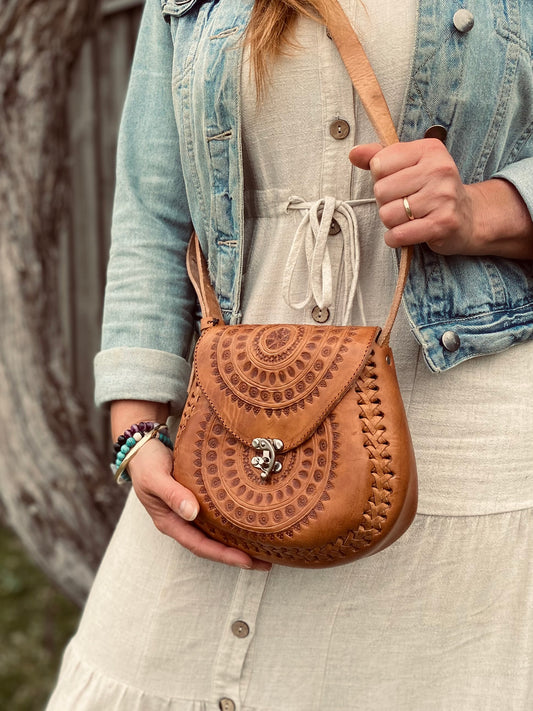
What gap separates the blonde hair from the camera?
1.18m

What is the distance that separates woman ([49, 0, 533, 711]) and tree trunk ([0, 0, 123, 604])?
1329 millimetres

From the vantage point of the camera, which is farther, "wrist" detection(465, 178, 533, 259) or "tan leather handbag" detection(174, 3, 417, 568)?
"wrist" detection(465, 178, 533, 259)

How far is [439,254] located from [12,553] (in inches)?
141

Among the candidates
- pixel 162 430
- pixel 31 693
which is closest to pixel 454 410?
pixel 162 430

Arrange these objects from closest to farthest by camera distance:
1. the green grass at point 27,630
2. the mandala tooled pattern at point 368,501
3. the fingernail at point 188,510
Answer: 1. the mandala tooled pattern at point 368,501
2. the fingernail at point 188,510
3. the green grass at point 27,630

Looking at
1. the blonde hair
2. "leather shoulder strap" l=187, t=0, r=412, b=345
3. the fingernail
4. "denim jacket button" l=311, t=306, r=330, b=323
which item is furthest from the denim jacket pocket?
the fingernail

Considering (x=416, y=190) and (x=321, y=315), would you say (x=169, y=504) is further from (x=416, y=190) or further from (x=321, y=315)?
(x=416, y=190)

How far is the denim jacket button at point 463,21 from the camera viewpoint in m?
1.15

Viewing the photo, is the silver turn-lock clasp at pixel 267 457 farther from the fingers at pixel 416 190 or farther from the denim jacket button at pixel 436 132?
the denim jacket button at pixel 436 132

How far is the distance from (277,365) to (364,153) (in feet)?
0.98

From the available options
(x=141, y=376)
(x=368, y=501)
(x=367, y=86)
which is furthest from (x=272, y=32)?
(x=368, y=501)

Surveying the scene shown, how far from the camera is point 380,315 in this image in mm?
1206

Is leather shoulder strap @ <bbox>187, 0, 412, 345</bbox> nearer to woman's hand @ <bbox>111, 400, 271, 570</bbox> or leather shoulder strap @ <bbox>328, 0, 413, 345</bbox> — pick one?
leather shoulder strap @ <bbox>328, 0, 413, 345</bbox>

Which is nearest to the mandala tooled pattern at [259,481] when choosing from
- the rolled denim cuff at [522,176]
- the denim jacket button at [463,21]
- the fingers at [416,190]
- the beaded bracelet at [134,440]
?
the beaded bracelet at [134,440]
